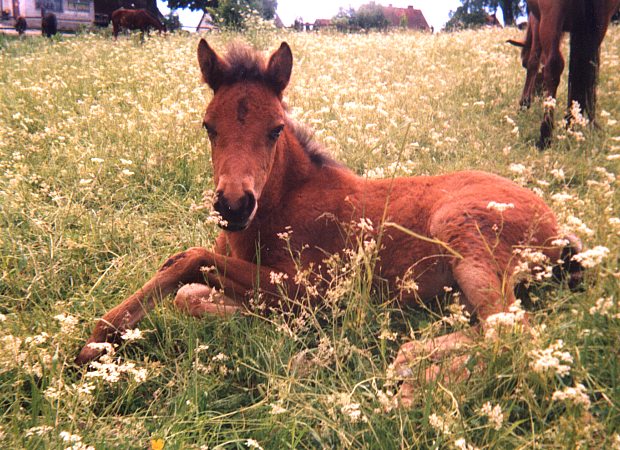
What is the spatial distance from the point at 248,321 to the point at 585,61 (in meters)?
5.96

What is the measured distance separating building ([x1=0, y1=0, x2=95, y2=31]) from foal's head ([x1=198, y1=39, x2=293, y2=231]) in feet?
117

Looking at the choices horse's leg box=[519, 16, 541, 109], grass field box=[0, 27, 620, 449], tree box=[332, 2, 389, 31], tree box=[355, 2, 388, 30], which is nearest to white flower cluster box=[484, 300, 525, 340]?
grass field box=[0, 27, 620, 449]

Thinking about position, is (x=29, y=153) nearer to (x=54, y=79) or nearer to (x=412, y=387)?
(x=54, y=79)

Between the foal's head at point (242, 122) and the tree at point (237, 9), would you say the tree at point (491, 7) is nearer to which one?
the tree at point (237, 9)

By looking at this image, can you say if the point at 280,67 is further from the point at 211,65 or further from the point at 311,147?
the point at 311,147

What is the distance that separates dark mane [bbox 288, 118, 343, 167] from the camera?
13.6 feet

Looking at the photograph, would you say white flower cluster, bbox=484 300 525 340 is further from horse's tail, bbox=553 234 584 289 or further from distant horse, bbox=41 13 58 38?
distant horse, bbox=41 13 58 38

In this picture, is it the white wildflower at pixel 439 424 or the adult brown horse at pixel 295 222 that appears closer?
the white wildflower at pixel 439 424

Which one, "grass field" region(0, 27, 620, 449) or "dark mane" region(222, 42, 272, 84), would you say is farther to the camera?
"dark mane" region(222, 42, 272, 84)

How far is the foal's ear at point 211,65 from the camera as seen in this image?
361 centimetres

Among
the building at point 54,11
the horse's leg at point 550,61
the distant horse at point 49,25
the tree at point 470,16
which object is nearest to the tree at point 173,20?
the building at point 54,11

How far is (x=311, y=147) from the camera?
4.20 meters

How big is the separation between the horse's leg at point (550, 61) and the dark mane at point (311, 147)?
3659mm

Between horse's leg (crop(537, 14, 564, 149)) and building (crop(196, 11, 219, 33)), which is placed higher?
building (crop(196, 11, 219, 33))
